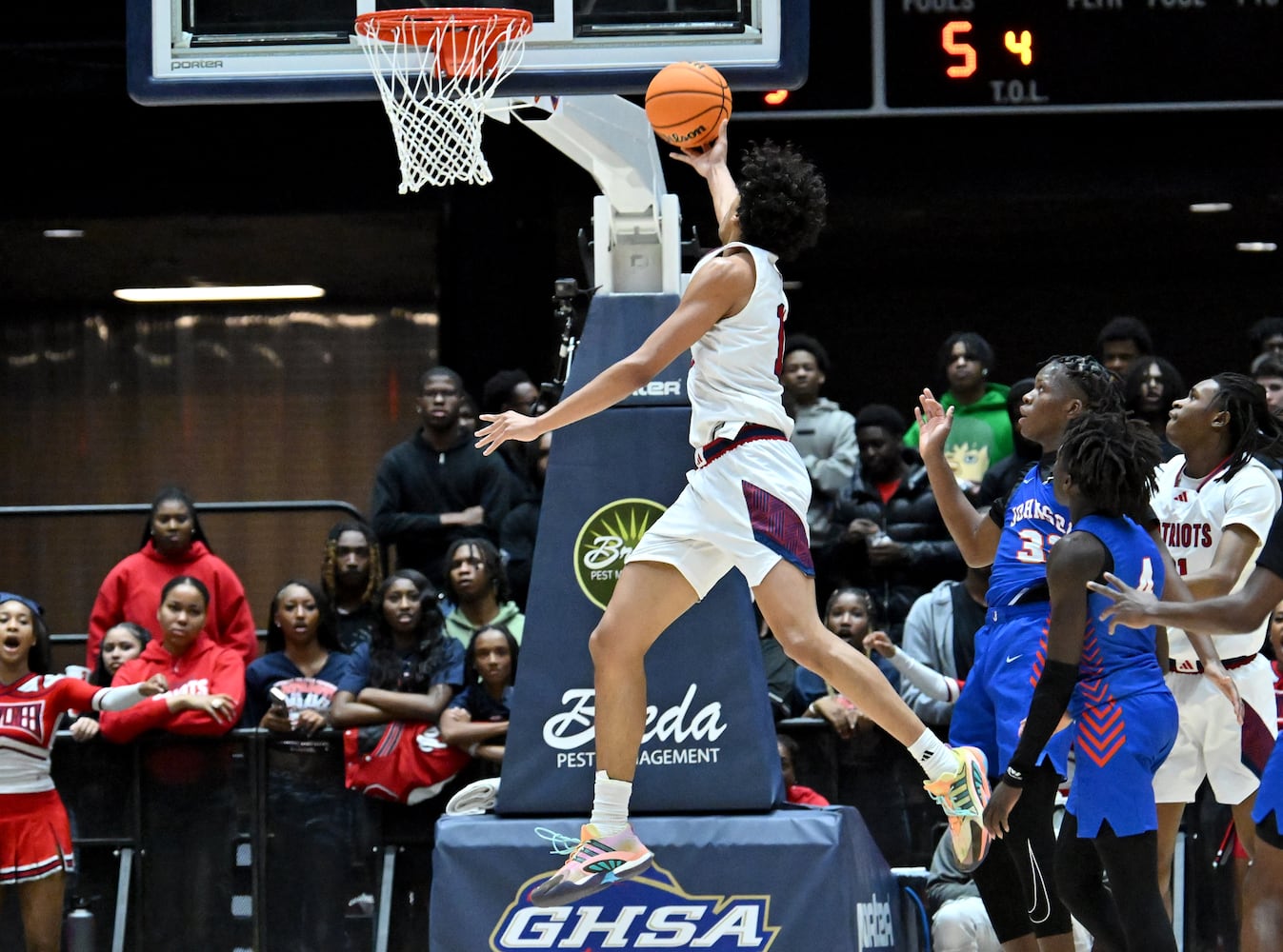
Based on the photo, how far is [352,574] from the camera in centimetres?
949

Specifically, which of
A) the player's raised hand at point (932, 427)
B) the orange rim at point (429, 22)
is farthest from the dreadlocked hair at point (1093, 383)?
the orange rim at point (429, 22)

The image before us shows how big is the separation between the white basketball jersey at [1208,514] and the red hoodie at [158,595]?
13.8 feet

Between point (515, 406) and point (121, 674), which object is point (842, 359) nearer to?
point (515, 406)

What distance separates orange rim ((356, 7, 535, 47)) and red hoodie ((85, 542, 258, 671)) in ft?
11.2

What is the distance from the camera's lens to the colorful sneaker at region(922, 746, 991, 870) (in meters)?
6.17

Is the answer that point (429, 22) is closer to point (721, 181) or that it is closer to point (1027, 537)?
point (721, 181)

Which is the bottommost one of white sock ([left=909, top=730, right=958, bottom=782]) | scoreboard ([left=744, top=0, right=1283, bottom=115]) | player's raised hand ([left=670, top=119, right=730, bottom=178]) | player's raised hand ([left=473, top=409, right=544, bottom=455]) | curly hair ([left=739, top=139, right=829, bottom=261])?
white sock ([left=909, top=730, right=958, bottom=782])

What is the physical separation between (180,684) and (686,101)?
3924 millimetres

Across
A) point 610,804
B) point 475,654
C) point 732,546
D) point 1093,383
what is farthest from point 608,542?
point 475,654

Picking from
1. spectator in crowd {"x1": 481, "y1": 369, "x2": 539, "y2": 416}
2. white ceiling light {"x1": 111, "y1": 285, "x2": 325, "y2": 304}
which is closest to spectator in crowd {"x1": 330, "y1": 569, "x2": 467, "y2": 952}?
spectator in crowd {"x1": 481, "y1": 369, "x2": 539, "y2": 416}

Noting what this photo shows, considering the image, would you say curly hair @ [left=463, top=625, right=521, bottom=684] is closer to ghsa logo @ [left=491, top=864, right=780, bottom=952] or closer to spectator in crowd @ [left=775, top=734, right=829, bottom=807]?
spectator in crowd @ [left=775, top=734, right=829, bottom=807]

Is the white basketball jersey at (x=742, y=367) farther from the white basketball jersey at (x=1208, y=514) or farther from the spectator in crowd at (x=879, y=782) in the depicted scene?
the spectator in crowd at (x=879, y=782)

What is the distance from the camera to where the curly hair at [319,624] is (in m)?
9.15

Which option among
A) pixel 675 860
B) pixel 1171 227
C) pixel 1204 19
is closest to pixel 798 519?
pixel 675 860
